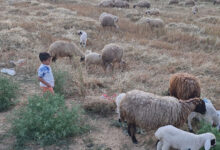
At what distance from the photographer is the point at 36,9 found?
68.7 ft

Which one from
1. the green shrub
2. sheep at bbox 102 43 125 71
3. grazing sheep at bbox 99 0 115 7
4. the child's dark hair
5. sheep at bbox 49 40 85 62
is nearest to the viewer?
the child's dark hair

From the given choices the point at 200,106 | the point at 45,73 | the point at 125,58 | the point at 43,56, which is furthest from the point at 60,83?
the point at 125,58

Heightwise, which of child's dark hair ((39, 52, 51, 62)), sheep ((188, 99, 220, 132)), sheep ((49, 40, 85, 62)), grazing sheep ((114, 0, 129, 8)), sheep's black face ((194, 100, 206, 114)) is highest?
grazing sheep ((114, 0, 129, 8))

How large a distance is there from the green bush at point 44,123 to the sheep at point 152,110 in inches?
41.8

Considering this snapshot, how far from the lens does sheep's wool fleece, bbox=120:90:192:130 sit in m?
4.86

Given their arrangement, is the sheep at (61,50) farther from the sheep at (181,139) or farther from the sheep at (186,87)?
the sheep at (181,139)

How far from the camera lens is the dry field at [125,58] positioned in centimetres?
Result: 535

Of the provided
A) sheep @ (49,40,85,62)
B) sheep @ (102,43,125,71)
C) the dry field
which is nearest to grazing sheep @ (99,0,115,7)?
the dry field

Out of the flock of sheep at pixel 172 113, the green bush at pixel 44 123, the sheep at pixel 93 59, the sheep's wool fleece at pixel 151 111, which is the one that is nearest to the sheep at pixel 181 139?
the flock of sheep at pixel 172 113

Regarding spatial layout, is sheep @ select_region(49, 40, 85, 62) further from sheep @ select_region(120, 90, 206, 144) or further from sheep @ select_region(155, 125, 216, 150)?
sheep @ select_region(155, 125, 216, 150)

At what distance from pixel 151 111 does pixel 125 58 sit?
5836 mm

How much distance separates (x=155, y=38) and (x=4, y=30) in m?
7.76

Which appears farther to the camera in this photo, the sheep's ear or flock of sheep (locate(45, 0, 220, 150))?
flock of sheep (locate(45, 0, 220, 150))

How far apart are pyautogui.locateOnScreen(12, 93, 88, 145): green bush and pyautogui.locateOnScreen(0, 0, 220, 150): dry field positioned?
0.19 metres
